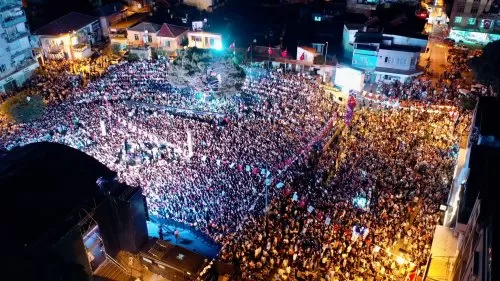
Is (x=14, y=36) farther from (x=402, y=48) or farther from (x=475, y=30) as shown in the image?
(x=475, y=30)

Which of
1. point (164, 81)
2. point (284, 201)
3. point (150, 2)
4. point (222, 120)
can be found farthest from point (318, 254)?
point (150, 2)

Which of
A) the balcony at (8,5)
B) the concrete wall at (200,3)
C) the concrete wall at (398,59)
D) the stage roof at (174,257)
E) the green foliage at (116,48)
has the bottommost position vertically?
the stage roof at (174,257)

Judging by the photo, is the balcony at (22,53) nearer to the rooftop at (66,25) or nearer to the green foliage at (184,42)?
the rooftop at (66,25)

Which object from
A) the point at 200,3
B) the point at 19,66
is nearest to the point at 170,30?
the point at 200,3

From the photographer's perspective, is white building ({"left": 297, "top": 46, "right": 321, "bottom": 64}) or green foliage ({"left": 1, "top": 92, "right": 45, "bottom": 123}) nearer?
green foliage ({"left": 1, "top": 92, "right": 45, "bottom": 123})

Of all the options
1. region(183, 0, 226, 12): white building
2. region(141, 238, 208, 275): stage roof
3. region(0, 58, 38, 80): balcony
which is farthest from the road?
region(0, 58, 38, 80): balcony

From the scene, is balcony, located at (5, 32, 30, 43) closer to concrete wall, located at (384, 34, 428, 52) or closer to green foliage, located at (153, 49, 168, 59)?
green foliage, located at (153, 49, 168, 59)

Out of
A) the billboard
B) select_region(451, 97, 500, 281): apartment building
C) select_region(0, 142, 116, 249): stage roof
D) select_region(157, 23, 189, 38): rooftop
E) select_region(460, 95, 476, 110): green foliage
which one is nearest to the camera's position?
select_region(451, 97, 500, 281): apartment building

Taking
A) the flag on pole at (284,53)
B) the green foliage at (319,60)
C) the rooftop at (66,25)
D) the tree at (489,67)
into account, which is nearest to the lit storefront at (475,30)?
the tree at (489,67)
